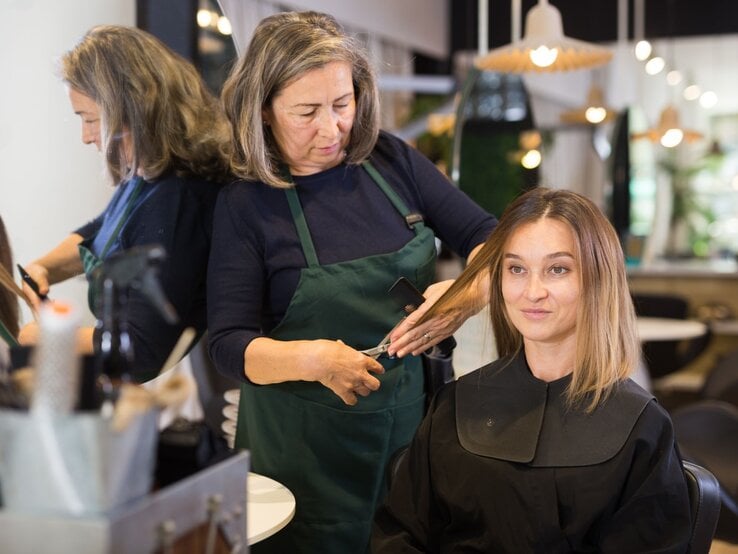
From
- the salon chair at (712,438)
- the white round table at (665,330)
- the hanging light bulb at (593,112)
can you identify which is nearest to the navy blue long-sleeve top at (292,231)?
the salon chair at (712,438)

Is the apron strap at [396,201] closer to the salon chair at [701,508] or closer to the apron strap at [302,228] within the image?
the apron strap at [302,228]

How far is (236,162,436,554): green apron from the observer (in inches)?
70.1

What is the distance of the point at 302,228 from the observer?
178 cm

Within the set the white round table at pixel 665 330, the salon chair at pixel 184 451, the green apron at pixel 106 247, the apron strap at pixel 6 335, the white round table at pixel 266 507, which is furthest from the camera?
the white round table at pixel 665 330

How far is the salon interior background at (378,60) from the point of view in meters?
1.90

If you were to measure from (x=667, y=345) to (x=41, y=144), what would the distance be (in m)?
4.87

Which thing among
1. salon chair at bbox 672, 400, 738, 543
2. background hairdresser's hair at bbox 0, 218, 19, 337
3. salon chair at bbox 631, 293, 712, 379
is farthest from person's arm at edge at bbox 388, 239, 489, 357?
salon chair at bbox 631, 293, 712, 379

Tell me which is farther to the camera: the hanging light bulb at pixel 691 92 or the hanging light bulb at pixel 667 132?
the hanging light bulb at pixel 691 92

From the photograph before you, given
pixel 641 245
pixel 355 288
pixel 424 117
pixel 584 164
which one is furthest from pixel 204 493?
pixel 584 164

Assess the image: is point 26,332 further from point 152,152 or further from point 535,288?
point 535,288

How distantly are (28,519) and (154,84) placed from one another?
1.07 m

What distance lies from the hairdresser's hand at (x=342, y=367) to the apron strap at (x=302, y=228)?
20cm

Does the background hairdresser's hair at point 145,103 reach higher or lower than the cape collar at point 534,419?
higher

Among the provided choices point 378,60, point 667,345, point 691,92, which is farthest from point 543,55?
point 691,92
